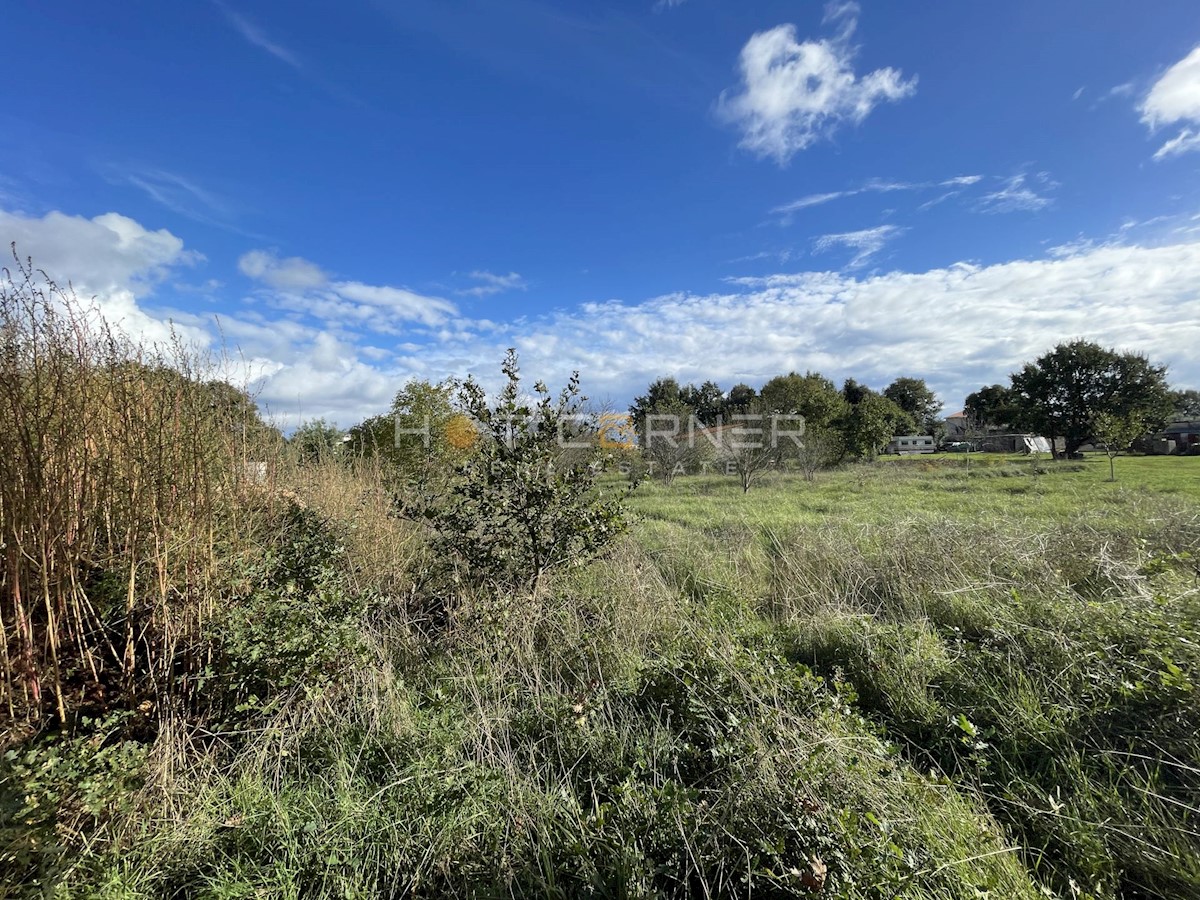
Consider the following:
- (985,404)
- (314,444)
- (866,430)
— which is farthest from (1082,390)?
(314,444)

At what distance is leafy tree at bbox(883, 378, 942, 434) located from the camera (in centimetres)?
5094

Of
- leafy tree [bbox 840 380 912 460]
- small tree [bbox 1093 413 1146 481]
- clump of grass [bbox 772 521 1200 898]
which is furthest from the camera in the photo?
leafy tree [bbox 840 380 912 460]

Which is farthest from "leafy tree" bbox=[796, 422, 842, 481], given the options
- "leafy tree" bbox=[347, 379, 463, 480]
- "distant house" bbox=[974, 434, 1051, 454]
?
"distant house" bbox=[974, 434, 1051, 454]

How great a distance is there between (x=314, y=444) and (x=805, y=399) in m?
27.4

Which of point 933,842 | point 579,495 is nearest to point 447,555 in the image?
point 579,495

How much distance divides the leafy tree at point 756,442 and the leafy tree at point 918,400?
124 ft

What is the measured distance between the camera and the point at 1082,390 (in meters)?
26.7

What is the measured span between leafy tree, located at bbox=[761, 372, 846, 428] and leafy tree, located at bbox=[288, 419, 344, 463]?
18.2m

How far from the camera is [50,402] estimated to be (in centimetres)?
255

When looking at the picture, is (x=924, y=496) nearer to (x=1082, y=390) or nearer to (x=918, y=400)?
(x=1082, y=390)

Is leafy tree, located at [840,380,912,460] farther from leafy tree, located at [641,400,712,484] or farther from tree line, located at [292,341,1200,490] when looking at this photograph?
leafy tree, located at [641,400,712,484]

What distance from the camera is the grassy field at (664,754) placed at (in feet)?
6.00

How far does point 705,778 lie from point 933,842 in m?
0.85

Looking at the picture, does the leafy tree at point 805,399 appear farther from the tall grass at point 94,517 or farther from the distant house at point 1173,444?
the tall grass at point 94,517
